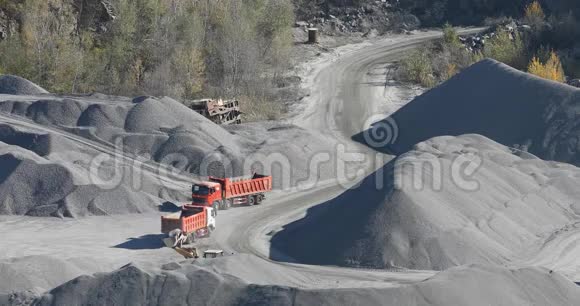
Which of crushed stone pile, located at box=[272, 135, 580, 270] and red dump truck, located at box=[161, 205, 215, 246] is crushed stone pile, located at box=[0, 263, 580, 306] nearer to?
crushed stone pile, located at box=[272, 135, 580, 270]

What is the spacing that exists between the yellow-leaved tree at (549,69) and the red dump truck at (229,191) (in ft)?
63.3

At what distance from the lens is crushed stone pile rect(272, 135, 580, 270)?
91.5 feet

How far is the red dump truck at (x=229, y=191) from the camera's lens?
3277cm

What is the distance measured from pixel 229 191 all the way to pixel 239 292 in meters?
13.0

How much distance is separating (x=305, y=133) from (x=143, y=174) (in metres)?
8.67

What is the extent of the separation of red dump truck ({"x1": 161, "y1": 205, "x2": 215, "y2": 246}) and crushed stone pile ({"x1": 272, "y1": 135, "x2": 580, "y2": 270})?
2.17m

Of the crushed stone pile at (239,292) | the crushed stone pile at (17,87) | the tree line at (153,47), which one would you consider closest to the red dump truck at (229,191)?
the crushed stone pile at (239,292)

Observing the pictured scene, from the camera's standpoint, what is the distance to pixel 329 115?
48.8 meters

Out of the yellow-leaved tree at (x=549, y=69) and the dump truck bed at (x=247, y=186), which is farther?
the yellow-leaved tree at (x=549, y=69)

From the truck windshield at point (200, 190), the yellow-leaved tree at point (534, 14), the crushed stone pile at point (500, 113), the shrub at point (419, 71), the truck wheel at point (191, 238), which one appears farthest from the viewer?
the yellow-leaved tree at point (534, 14)

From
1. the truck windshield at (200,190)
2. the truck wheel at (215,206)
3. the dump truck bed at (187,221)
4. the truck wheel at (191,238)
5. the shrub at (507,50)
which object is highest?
the shrub at (507,50)

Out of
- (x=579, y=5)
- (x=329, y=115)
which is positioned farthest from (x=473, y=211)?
(x=579, y=5)

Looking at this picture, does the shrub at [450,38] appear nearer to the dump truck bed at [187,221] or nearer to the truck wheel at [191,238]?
the dump truck bed at [187,221]

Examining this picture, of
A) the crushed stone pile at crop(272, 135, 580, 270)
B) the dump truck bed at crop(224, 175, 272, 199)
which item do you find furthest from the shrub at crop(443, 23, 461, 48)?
the dump truck bed at crop(224, 175, 272, 199)
